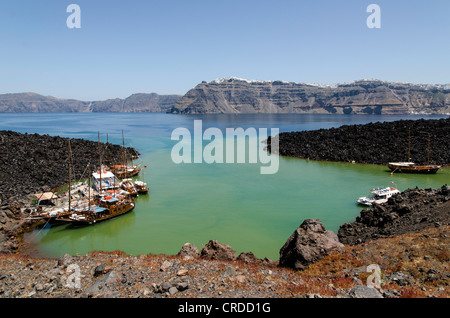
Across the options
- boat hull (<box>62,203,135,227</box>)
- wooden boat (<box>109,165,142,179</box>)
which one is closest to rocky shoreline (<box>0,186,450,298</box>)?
boat hull (<box>62,203,135,227</box>)

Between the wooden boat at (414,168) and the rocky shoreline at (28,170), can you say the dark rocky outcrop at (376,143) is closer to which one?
the wooden boat at (414,168)

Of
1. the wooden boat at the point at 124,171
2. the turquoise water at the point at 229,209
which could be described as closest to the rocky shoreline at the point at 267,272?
the turquoise water at the point at 229,209

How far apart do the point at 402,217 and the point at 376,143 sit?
129 feet

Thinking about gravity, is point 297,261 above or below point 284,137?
below

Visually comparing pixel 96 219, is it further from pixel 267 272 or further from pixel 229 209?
pixel 267 272

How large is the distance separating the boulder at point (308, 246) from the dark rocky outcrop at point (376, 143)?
1540 inches

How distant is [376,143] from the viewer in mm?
53438

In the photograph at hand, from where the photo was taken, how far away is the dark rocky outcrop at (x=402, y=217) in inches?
648

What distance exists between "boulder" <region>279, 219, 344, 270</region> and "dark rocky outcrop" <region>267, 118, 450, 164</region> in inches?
1540

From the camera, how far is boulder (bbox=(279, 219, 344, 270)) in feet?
42.9

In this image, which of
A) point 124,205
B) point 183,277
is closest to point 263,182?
point 124,205
